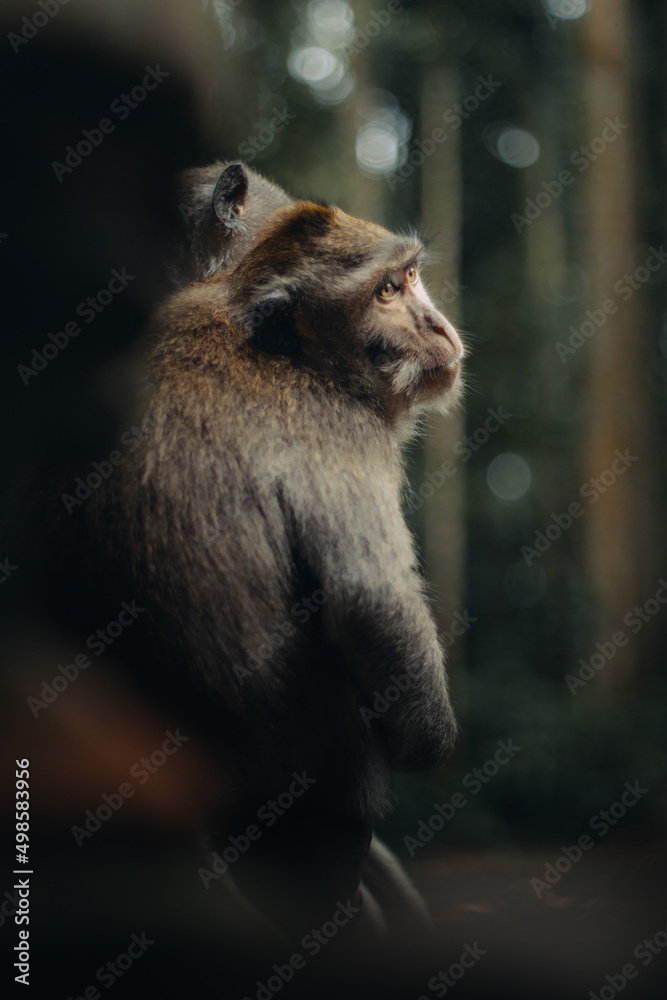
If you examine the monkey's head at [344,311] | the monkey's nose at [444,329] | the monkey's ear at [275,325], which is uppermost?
the monkey's nose at [444,329]

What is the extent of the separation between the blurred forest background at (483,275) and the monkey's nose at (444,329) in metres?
0.25

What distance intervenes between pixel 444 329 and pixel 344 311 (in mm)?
216

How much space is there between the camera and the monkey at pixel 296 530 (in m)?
1.24

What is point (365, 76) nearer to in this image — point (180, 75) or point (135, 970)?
point (180, 75)

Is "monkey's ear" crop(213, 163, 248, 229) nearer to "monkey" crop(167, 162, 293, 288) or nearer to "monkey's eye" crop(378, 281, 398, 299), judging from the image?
"monkey" crop(167, 162, 293, 288)

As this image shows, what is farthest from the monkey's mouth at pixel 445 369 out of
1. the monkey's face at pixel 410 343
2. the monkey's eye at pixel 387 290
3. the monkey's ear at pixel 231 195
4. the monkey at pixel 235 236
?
the monkey's ear at pixel 231 195

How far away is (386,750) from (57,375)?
2.70 feet

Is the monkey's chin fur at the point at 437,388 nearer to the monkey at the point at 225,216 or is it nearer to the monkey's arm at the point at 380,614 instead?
the monkey's arm at the point at 380,614

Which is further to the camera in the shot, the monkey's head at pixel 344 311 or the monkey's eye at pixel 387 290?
the monkey's eye at pixel 387 290

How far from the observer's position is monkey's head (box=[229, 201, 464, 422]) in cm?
138

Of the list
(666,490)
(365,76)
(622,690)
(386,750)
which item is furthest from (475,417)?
(386,750)

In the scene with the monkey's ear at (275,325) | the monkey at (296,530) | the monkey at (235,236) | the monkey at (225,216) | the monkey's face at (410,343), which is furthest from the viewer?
the monkey at (225,216)

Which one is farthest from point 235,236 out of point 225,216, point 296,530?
point 296,530

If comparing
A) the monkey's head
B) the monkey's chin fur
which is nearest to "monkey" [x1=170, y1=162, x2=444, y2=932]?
the monkey's head
